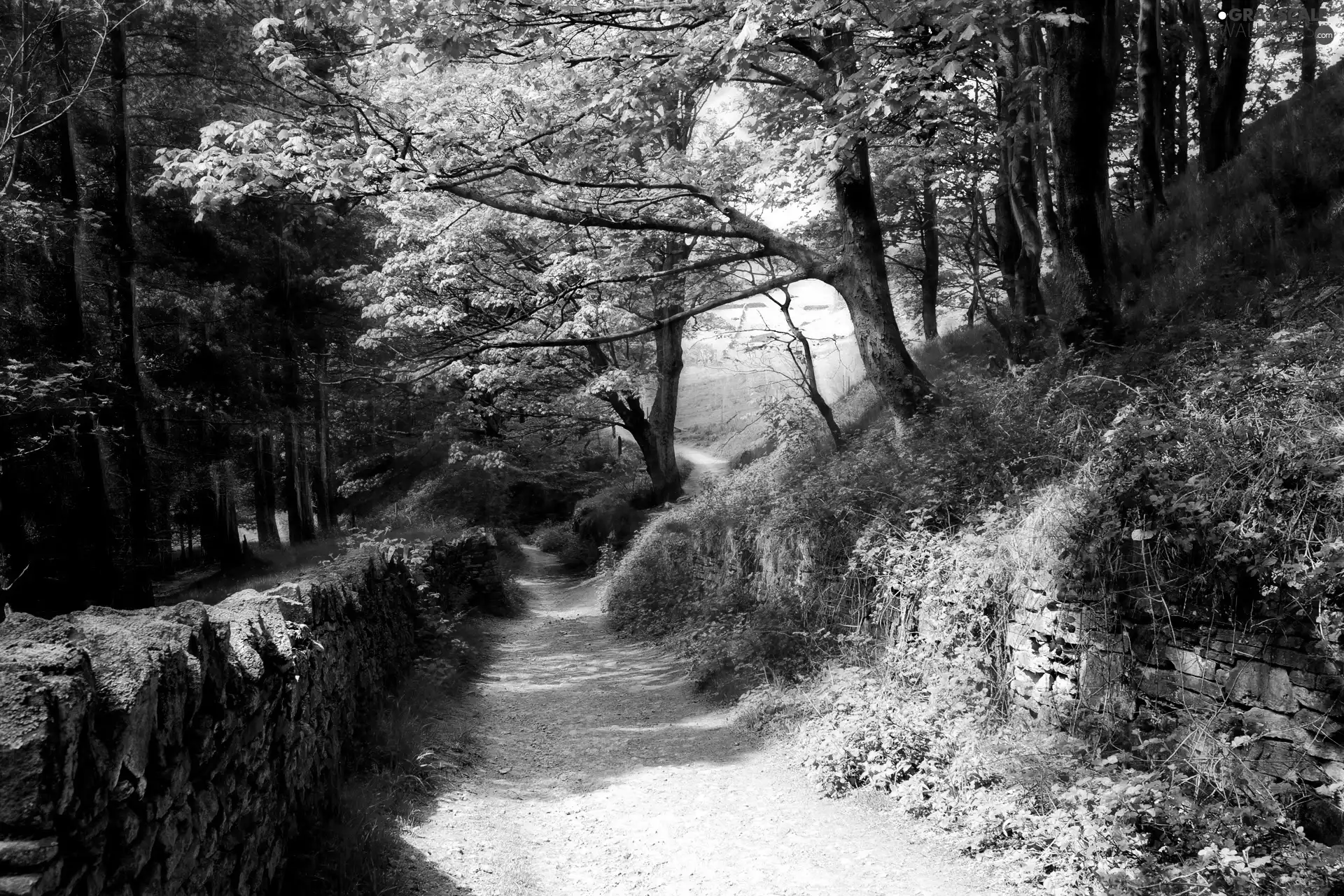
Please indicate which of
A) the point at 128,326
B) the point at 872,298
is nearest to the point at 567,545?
the point at 128,326

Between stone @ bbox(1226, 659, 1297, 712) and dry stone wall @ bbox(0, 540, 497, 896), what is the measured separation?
4.93m

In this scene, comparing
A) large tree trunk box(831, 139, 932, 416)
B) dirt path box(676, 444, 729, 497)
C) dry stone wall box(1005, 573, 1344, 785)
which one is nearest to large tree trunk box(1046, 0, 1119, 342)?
large tree trunk box(831, 139, 932, 416)

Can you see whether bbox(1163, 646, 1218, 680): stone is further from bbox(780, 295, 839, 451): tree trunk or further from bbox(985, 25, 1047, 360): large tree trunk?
bbox(780, 295, 839, 451): tree trunk

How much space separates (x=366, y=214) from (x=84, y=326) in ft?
29.1

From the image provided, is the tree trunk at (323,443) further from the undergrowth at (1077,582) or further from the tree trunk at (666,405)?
the undergrowth at (1077,582)

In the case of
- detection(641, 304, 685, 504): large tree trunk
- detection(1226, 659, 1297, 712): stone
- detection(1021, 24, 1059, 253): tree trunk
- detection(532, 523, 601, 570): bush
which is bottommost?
detection(532, 523, 601, 570): bush

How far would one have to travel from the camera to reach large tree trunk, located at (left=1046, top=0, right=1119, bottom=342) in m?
7.39

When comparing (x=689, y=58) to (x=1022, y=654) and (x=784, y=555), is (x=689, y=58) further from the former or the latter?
(x=1022, y=654)

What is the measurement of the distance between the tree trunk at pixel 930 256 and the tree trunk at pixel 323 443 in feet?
44.6

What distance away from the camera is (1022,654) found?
5504 mm

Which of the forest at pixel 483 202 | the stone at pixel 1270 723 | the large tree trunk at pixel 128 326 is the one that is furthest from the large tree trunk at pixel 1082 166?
the large tree trunk at pixel 128 326

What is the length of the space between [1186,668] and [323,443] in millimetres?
17751

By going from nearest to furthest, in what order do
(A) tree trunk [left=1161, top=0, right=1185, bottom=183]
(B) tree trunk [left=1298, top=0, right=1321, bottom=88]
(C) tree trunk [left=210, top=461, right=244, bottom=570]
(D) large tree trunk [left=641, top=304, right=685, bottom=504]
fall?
(B) tree trunk [left=1298, top=0, right=1321, bottom=88]
(A) tree trunk [left=1161, top=0, right=1185, bottom=183]
(C) tree trunk [left=210, top=461, right=244, bottom=570]
(D) large tree trunk [left=641, top=304, right=685, bottom=504]

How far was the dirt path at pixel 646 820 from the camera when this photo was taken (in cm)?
461
